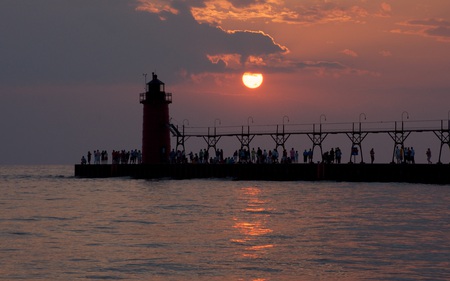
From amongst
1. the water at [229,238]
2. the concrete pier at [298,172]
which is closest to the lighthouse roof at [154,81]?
the concrete pier at [298,172]

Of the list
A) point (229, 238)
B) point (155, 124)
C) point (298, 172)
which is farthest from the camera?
point (155, 124)

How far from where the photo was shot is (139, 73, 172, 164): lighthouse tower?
246 feet

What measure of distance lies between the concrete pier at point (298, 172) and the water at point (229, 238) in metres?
13.8

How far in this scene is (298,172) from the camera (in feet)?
225

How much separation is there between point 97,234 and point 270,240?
20.4ft

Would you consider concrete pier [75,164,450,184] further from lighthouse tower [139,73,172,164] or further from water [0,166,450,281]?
water [0,166,450,281]

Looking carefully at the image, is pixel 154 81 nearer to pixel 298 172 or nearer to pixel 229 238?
pixel 298 172

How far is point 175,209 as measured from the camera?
40.6m

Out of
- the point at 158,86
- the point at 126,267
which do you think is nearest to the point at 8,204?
the point at 126,267

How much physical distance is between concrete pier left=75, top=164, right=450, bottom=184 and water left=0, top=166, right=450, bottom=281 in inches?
541

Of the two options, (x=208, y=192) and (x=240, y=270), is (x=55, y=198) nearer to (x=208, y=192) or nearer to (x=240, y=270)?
(x=208, y=192)

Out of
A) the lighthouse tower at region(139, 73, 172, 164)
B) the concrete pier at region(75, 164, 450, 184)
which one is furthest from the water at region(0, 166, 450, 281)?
the lighthouse tower at region(139, 73, 172, 164)

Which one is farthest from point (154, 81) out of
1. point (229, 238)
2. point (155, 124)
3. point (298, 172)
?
point (229, 238)

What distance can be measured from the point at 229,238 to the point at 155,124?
48.4 metres
